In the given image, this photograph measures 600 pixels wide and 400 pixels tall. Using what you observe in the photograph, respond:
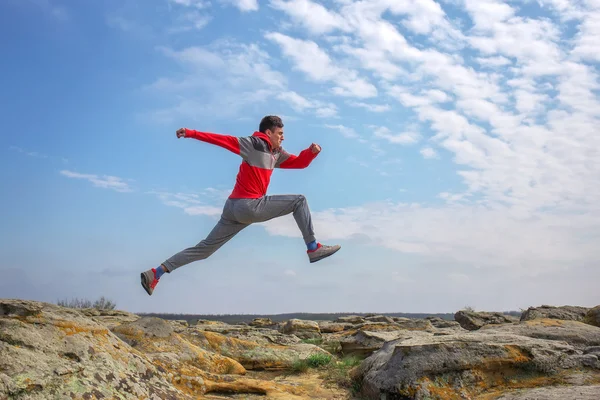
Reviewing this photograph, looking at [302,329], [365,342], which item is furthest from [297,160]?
[302,329]

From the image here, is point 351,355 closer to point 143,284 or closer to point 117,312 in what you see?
point 143,284

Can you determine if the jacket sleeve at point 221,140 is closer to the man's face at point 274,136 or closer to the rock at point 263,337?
the man's face at point 274,136

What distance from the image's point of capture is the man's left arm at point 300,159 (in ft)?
28.4

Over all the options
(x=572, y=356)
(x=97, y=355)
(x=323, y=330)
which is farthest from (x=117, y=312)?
(x=572, y=356)

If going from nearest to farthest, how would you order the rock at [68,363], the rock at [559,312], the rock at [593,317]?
1. the rock at [68,363]
2. the rock at [593,317]
3. the rock at [559,312]

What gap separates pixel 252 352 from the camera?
9430 millimetres

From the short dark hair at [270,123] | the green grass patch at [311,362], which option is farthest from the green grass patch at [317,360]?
the short dark hair at [270,123]

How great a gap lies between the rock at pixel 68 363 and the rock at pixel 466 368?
2.46m

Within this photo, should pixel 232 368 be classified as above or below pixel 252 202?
below

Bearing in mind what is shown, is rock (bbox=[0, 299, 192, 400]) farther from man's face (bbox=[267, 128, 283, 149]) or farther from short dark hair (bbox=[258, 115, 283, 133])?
short dark hair (bbox=[258, 115, 283, 133])

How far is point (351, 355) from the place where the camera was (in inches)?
436

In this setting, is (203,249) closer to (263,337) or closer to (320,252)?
(320,252)

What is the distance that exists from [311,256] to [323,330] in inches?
502

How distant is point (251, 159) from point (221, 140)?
56 cm
